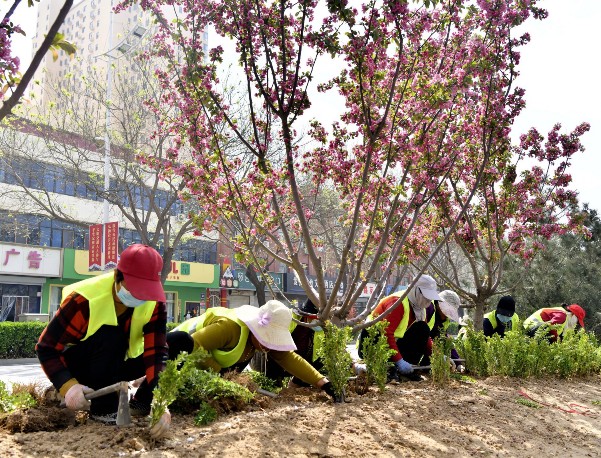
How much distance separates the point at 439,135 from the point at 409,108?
31.8 inches

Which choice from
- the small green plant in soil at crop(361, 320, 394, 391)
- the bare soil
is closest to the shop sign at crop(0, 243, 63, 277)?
the bare soil

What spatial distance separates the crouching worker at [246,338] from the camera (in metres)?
4.57

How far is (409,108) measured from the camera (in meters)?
5.88

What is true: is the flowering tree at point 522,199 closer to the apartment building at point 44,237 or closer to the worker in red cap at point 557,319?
the worker in red cap at point 557,319

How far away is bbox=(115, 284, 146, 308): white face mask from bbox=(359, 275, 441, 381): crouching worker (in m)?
2.91

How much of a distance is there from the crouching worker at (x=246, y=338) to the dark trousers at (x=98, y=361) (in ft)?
2.45

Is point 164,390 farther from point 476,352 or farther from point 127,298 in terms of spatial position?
point 476,352

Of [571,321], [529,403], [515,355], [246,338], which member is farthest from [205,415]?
[571,321]

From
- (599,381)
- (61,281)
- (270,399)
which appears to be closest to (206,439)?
(270,399)

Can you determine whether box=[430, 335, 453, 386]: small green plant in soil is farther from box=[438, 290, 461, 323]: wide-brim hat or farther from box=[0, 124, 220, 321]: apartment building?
box=[0, 124, 220, 321]: apartment building

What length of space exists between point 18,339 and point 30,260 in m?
8.96

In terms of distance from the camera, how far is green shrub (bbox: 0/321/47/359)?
52.6ft

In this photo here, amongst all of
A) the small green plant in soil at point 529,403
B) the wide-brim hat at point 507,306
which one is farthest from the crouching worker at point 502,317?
the small green plant in soil at point 529,403

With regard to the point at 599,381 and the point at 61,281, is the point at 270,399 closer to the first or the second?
the point at 599,381
